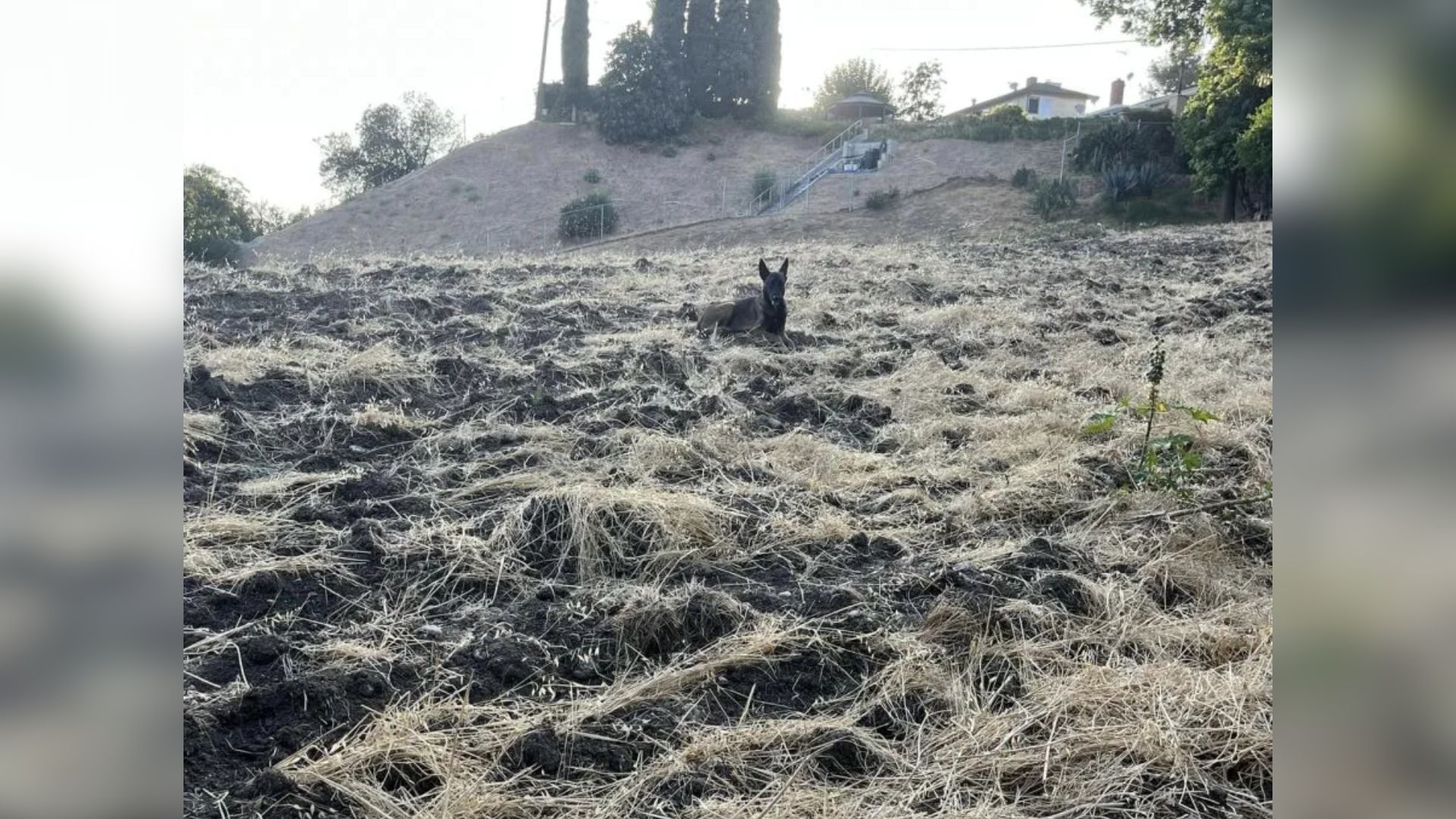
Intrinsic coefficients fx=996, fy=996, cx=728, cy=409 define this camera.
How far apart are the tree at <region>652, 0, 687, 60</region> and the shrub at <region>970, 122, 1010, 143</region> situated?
13450 millimetres

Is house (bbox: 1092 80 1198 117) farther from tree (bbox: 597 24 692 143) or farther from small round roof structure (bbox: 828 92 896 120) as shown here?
tree (bbox: 597 24 692 143)

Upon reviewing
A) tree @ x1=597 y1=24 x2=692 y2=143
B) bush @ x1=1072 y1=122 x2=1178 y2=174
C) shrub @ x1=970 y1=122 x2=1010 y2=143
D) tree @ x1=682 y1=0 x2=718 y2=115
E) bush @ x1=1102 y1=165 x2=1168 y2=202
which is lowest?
bush @ x1=1102 y1=165 x2=1168 y2=202

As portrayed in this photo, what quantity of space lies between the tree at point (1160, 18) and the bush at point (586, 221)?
623 inches

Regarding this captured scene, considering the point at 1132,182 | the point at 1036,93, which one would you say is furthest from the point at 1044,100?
the point at 1132,182

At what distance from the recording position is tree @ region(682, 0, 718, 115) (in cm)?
4238

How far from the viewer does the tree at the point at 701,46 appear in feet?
139

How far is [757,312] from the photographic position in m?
8.52

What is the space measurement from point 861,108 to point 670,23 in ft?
35.9

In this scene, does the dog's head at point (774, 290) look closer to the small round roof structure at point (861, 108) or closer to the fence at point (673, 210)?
the fence at point (673, 210)

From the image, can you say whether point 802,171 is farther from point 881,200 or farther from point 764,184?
point 881,200

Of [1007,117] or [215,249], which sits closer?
[215,249]

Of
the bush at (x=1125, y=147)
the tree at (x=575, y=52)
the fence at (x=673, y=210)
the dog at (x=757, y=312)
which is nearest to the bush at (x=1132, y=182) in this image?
the bush at (x=1125, y=147)

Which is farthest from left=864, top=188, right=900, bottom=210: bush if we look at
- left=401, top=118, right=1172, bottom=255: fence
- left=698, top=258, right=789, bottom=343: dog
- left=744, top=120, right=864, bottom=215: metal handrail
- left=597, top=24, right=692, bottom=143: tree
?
left=698, top=258, right=789, bottom=343: dog

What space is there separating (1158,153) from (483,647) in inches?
1206
